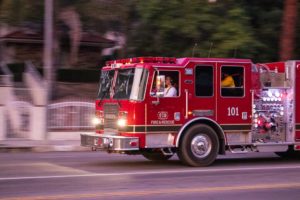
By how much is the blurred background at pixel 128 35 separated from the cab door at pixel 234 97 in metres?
5.82

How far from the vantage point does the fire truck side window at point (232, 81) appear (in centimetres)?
1340

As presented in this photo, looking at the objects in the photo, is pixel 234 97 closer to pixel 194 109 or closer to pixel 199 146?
pixel 194 109

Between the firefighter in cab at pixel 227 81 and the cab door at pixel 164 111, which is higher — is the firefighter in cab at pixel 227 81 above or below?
above

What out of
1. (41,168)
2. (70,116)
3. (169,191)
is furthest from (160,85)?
(70,116)

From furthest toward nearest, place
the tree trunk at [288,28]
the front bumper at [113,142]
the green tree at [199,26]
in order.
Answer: the green tree at [199,26], the tree trunk at [288,28], the front bumper at [113,142]

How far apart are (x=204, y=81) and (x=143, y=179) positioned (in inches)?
124

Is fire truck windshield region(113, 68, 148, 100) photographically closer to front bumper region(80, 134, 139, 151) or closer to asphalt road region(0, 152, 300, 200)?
front bumper region(80, 134, 139, 151)

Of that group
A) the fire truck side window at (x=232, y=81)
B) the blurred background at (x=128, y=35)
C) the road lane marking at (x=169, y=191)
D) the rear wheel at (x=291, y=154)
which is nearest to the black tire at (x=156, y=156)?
the fire truck side window at (x=232, y=81)

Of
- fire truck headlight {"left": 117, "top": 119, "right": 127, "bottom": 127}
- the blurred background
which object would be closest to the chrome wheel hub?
fire truck headlight {"left": 117, "top": 119, "right": 127, "bottom": 127}

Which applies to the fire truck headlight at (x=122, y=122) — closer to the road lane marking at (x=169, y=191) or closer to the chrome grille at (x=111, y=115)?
the chrome grille at (x=111, y=115)

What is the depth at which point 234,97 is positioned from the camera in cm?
1348

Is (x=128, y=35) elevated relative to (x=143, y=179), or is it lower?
elevated

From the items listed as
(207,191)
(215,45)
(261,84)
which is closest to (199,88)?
(261,84)

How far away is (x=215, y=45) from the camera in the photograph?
2464cm
